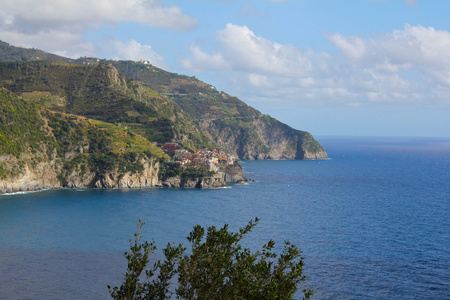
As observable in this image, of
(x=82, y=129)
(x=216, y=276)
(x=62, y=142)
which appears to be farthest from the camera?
(x=82, y=129)

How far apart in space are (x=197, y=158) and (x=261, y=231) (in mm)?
60392

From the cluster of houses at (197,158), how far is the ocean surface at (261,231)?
11.5m

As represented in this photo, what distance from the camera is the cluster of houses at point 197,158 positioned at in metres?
130

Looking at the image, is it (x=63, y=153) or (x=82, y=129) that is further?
(x=82, y=129)

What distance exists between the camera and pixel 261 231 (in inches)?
2891

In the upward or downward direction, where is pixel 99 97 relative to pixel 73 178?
upward

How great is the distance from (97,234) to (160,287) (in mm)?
47322

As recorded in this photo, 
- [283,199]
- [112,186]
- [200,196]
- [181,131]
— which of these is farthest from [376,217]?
[181,131]

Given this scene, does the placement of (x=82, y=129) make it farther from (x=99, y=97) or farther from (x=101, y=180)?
(x=99, y=97)

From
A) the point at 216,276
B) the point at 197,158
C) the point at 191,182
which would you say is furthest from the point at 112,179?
the point at 216,276

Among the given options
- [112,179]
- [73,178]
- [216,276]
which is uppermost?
[216,276]

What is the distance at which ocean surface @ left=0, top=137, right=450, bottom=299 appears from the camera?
1909 inches

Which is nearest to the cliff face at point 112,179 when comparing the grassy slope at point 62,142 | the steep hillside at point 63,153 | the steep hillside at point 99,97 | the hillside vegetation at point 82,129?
the steep hillside at point 63,153

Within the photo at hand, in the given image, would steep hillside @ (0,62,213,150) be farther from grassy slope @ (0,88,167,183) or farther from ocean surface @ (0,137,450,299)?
ocean surface @ (0,137,450,299)
